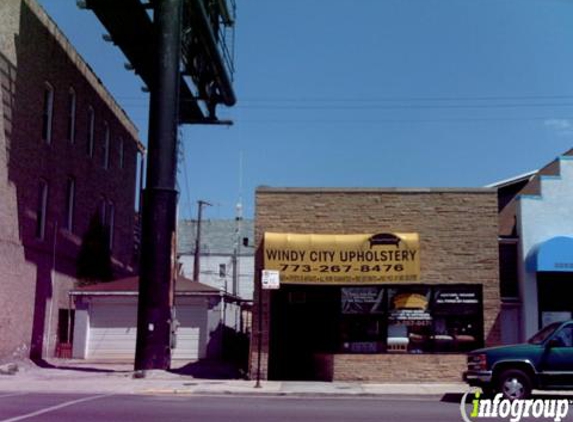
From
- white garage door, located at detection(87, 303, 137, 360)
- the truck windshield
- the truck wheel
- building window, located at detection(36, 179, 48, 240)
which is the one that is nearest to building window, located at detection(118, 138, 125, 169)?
building window, located at detection(36, 179, 48, 240)

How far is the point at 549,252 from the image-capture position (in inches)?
797

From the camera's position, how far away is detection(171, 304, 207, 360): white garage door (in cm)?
2823

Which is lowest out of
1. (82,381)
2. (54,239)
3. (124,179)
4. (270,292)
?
(82,381)

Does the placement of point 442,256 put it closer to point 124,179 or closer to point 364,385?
point 364,385

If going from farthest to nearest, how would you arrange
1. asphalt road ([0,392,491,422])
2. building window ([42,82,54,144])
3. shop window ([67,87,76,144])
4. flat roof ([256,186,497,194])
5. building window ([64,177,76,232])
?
building window ([64,177,76,232]) → shop window ([67,87,76,144]) → building window ([42,82,54,144]) → flat roof ([256,186,497,194]) → asphalt road ([0,392,491,422])

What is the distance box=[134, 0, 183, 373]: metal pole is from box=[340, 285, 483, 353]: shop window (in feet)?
16.5

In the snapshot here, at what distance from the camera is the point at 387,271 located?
66.5 feet

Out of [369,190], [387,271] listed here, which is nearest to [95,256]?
[369,190]

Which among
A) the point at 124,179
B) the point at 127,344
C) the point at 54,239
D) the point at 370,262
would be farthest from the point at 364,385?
the point at 124,179

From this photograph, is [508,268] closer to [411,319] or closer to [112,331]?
[411,319]

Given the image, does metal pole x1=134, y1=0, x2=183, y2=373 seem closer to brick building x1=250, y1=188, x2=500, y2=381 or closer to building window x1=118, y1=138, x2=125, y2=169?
brick building x1=250, y1=188, x2=500, y2=381

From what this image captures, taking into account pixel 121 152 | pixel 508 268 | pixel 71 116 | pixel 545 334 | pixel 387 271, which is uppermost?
pixel 121 152

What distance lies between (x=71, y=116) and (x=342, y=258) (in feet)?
47.1

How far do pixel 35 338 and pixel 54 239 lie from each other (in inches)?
141
